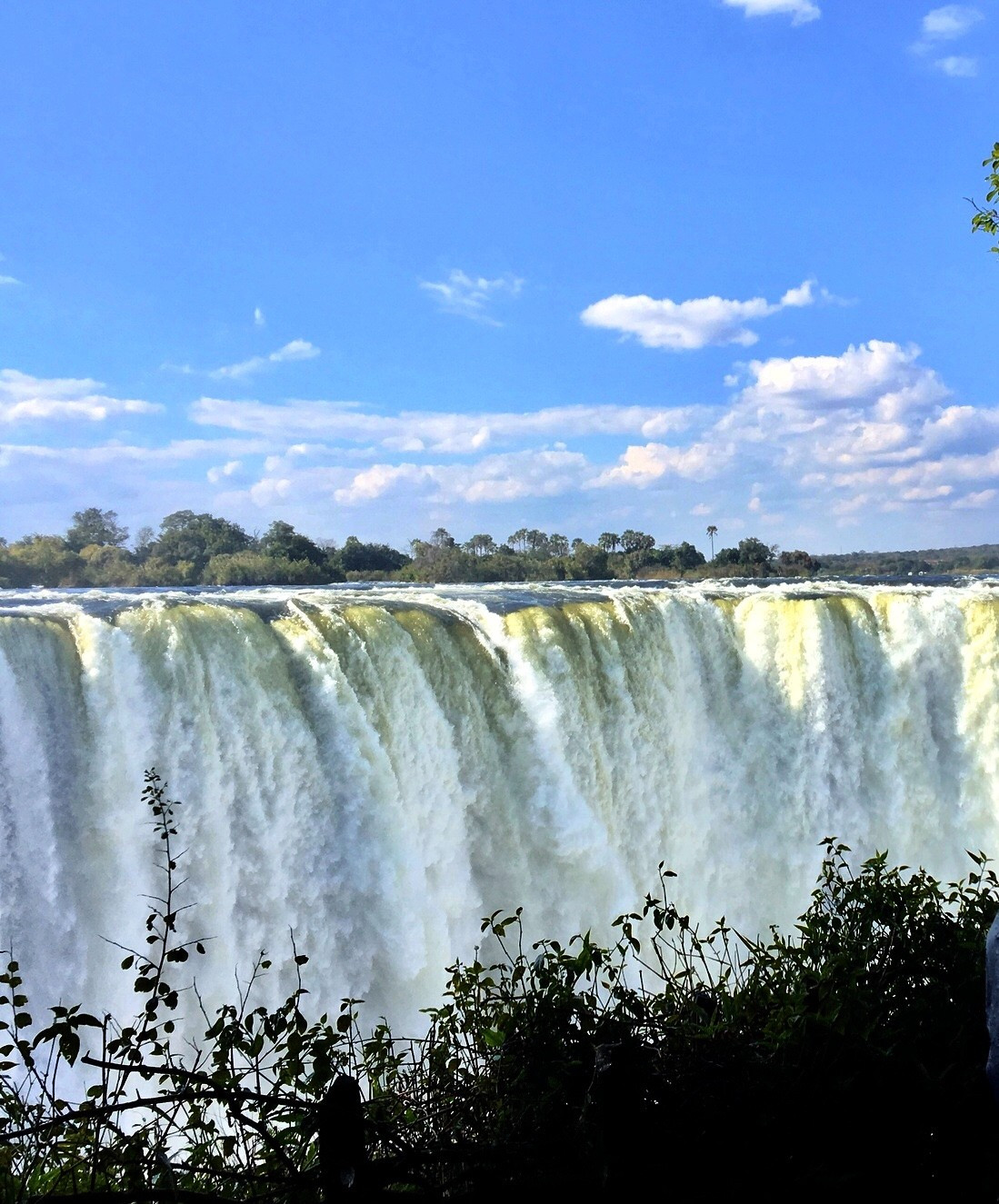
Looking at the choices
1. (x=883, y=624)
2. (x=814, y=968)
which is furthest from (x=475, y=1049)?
(x=883, y=624)

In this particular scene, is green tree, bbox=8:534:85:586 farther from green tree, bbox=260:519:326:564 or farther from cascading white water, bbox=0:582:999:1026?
cascading white water, bbox=0:582:999:1026

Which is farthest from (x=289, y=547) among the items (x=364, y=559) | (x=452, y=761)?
(x=452, y=761)

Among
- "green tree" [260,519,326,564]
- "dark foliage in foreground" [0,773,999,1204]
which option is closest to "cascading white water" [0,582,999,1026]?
"dark foliage in foreground" [0,773,999,1204]

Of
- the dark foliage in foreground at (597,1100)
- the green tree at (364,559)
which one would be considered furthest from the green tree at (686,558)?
the dark foliage in foreground at (597,1100)

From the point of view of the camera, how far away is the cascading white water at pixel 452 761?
8398mm

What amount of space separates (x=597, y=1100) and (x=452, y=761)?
8.02 meters

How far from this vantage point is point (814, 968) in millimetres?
3367

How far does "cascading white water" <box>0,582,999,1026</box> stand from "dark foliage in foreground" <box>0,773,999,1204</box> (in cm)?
559

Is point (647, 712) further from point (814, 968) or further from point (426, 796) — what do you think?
point (814, 968)

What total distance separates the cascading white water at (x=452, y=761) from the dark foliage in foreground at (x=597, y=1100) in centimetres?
559

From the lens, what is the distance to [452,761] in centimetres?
1015

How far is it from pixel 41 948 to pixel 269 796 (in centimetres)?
217

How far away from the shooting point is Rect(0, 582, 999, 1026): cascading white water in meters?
8.40

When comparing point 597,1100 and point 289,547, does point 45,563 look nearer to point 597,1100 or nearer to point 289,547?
point 289,547
